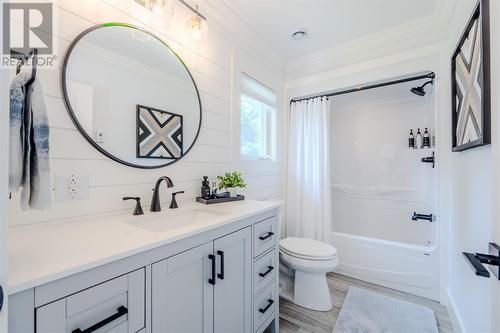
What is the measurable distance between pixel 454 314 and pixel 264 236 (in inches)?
61.2

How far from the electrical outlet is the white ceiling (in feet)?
5.37

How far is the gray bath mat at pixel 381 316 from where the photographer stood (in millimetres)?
1635

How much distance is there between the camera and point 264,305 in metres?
1.50

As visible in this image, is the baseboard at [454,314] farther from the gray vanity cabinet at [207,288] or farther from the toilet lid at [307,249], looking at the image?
the gray vanity cabinet at [207,288]

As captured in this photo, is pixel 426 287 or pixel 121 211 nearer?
pixel 121 211

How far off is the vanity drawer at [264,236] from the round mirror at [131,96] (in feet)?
2.40

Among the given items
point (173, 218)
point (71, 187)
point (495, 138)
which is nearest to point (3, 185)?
point (71, 187)

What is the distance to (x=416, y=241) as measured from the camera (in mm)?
2854

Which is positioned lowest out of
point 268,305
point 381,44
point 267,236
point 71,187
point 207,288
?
point 268,305

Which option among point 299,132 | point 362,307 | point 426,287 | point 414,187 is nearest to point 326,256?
point 362,307

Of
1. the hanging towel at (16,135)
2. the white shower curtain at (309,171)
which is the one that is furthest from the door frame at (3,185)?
the white shower curtain at (309,171)

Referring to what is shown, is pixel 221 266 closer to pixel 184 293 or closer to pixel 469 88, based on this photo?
pixel 184 293

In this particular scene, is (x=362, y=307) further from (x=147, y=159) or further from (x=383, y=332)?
(x=147, y=159)

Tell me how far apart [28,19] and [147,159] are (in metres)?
0.78
